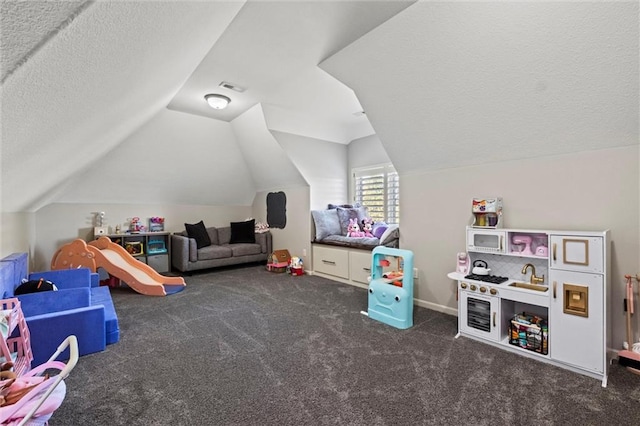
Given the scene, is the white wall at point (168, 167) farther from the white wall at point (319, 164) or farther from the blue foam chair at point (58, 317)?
the blue foam chair at point (58, 317)

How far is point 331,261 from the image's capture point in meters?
4.79

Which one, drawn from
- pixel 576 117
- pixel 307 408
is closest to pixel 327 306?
pixel 307 408

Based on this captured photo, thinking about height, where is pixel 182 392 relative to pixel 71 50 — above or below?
below

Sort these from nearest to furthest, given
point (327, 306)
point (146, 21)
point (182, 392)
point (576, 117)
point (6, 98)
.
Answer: point (6, 98) → point (146, 21) → point (182, 392) → point (576, 117) → point (327, 306)

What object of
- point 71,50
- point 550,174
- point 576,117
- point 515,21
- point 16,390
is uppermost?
point 515,21

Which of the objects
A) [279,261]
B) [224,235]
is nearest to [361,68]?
[279,261]

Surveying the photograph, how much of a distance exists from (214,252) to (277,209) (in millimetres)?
1472

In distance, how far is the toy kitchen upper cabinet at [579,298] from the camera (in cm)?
198

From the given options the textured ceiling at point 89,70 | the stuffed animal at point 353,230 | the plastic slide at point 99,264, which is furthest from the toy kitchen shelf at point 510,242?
the plastic slide at point 99,264

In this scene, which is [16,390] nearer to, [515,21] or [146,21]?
[146,21]

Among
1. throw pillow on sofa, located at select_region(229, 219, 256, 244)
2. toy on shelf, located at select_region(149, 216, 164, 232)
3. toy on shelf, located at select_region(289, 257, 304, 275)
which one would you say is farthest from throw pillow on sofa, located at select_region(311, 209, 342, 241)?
toy on shelf, located at select_region(149, 216, 164, 232)

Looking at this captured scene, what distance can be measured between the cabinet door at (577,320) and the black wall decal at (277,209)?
14.4 feet

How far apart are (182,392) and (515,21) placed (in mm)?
3211

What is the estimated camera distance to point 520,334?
2.35 m
